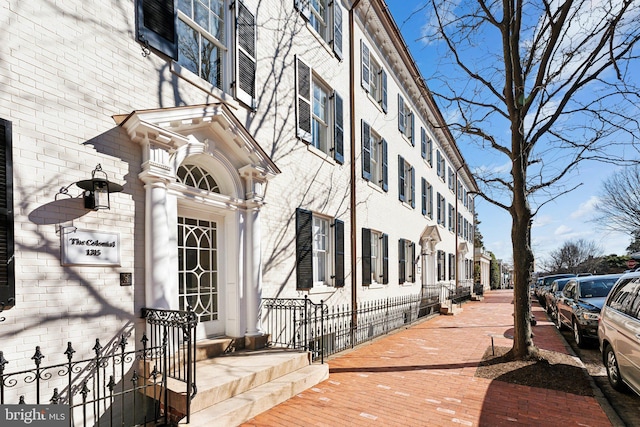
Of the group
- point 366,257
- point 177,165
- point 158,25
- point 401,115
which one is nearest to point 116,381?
point 177,165

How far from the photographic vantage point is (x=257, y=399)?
4.61 meters

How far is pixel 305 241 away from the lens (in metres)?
8.18

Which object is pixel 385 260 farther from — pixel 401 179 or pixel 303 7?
pixel 303 7

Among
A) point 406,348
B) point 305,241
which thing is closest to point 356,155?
point 305,241

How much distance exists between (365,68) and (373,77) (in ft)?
3.70

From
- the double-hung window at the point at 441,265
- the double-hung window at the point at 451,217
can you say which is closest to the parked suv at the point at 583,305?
the double-hung window at the point at 441,265

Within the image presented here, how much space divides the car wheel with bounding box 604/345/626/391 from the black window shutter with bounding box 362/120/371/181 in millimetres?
7107

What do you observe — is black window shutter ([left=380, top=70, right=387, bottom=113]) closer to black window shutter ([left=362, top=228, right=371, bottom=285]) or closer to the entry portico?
black window shutter ([left=362, top=228, right=371, bottom=285])

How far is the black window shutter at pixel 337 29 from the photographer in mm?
10031

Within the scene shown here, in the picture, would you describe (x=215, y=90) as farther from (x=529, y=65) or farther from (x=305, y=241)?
(x=529, y=65)

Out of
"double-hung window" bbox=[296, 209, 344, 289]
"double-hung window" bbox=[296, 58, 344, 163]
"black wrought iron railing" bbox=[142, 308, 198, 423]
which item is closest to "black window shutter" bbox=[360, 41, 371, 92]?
"double-hung window" bbox=[296, 58, 344, 163]

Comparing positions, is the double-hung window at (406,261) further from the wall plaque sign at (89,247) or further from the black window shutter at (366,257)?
the wall plaque sign at (89,247)

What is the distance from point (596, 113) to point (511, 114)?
1516mm

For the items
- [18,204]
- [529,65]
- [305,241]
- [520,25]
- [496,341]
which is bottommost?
[496,341]
